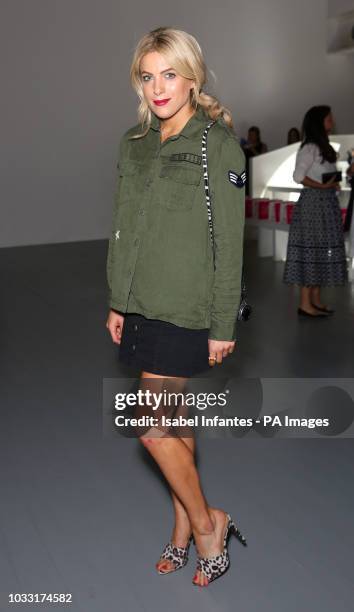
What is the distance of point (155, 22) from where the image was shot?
25.2ft

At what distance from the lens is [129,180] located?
1577 mm

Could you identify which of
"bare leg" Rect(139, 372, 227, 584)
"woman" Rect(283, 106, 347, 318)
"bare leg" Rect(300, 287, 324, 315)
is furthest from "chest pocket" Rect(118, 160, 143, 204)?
"bare leg" Rect(300, 287, 324, 315)

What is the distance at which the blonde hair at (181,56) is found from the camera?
142cm

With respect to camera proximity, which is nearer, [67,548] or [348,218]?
[67,548]

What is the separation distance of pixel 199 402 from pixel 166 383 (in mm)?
1357

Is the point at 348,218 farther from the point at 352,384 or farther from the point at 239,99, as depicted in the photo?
the point at 239,99

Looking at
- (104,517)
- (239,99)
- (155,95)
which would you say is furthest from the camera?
(239,99)

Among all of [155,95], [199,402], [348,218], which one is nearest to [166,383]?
[155,95]

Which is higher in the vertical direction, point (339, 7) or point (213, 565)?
point (339, 7)

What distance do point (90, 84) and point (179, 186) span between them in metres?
6.49

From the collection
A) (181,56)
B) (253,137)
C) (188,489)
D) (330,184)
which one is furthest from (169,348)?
(253,137)

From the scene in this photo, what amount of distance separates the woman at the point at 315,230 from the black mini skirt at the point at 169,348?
8.47 ft

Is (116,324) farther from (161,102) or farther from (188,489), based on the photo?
(161,102)

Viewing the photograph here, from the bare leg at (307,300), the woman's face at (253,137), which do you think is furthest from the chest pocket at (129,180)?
the woman's face at (253,137)
